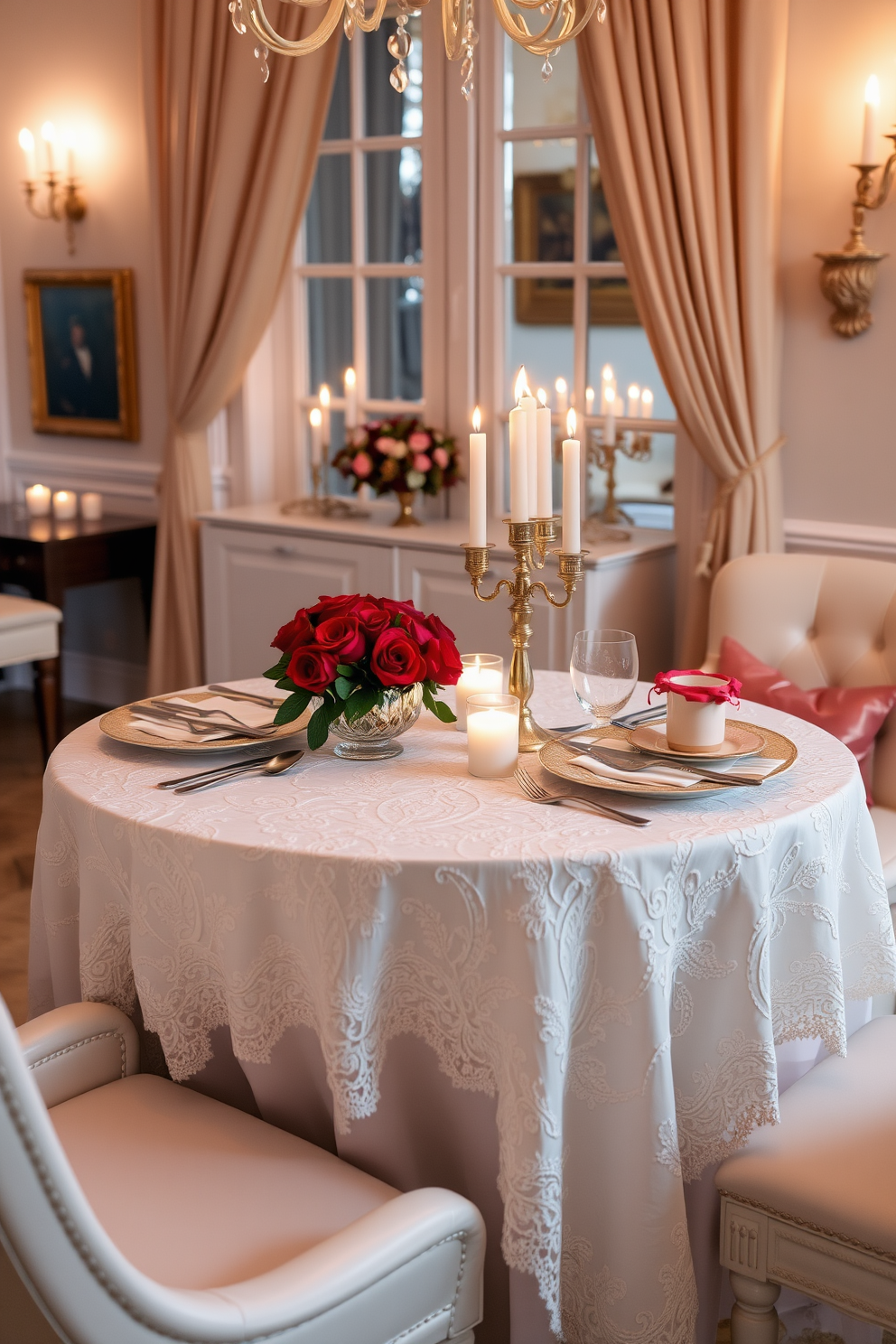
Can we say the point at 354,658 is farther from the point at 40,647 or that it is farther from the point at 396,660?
the point at 40,647

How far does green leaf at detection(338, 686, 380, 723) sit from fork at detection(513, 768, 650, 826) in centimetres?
23

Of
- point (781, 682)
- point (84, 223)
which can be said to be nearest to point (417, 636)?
point (781, 682)

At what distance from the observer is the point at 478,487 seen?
6.28 feet

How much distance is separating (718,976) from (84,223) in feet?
14.4

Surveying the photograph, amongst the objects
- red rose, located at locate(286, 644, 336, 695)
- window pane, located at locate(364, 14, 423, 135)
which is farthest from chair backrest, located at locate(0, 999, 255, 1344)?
window pane, located at locate(364, 14, 423, 135)

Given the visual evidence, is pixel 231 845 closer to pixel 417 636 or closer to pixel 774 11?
pixel 417 636

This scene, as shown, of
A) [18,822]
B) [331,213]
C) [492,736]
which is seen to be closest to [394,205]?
[331,213]

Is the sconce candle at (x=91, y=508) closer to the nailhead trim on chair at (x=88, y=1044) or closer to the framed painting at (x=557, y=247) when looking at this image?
the framed painting at (x=557, y=247)

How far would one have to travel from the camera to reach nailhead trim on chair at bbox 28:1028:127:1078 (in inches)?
67.6

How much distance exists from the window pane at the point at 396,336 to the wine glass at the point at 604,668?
8.85ft

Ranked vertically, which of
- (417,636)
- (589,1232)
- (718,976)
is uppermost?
(417,636)

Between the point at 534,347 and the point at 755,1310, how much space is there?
3.09 m

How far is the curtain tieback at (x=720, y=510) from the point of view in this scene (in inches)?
138

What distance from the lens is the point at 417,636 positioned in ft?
6.17
